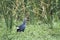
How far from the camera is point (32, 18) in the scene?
7.70 m

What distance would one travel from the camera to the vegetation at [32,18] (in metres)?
6.37

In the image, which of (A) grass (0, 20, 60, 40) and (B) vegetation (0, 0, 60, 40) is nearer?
(A) grass (0, 20, 60, 40)

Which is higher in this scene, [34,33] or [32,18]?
[32,18]

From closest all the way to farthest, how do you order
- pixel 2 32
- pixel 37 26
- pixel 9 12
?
pixel 2 32 → pixel 37 26 → pixel 9 12

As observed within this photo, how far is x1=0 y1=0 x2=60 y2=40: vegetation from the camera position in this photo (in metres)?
6.37

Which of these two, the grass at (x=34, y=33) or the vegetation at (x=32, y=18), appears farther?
the vegetation at (x=32, y=18)

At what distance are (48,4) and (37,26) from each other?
1197 mm

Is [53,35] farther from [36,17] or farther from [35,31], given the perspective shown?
[36,17]

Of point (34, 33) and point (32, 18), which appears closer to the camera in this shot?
point (34, 33)

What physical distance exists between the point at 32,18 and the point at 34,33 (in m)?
1.25

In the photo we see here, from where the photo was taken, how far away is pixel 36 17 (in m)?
7.93

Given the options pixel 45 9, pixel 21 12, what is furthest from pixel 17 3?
pixel 45 9

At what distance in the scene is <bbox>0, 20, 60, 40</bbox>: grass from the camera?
6.09 metres

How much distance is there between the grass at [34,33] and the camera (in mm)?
6090
